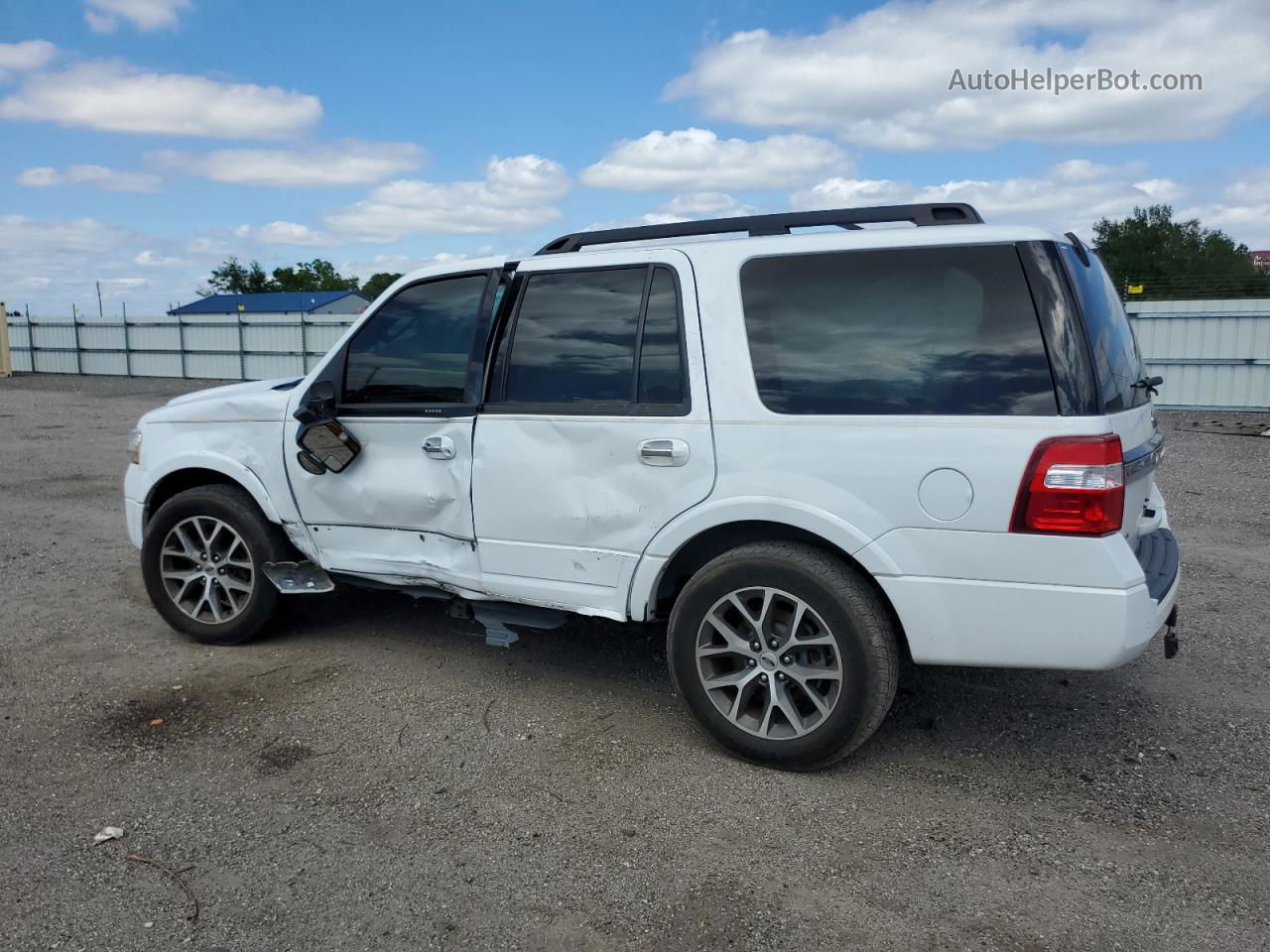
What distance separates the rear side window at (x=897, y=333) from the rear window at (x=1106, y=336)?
0.20 meters

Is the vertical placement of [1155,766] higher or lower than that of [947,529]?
lower

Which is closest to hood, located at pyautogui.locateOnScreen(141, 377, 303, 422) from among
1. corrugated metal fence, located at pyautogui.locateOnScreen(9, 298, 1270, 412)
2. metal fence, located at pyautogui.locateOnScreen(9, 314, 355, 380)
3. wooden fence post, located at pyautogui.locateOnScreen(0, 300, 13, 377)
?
corrugated metal fence, located at pyautogui.locateOnScreen(9, 298, 1270, 412)

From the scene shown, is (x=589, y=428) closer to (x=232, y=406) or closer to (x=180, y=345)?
(x=232, y=406)

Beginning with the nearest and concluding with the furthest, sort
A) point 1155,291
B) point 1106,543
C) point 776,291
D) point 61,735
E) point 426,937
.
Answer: point 426,937 < point 1106,543 < point 776,291 < point 61,735 < point 1155,291

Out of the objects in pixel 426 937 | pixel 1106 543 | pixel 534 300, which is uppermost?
pixel 534 300

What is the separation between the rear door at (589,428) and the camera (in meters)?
3.79

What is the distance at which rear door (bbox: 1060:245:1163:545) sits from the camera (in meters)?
3.30

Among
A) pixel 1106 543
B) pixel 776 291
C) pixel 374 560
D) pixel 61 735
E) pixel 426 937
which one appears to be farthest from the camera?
pixel 374 560

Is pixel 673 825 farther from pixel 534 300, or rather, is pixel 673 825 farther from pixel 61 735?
pixel 61 735

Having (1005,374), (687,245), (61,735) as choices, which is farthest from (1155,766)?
(61,735)

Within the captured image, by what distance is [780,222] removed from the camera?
12.9 ft

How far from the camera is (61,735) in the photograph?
4.04 metres

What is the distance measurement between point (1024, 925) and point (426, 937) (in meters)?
1.66

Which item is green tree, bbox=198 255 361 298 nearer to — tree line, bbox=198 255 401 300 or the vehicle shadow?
tree line, bbox=198 255 401 300
